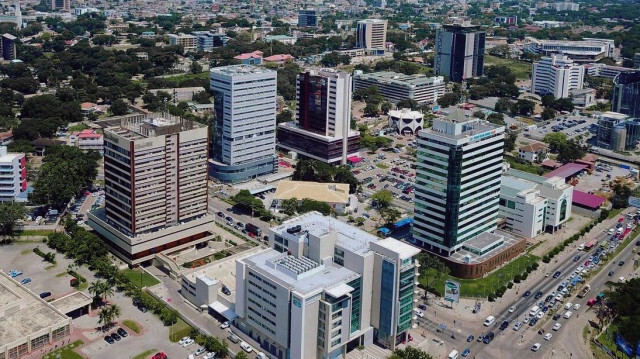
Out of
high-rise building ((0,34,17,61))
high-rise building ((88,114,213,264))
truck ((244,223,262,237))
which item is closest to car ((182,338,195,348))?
high-rise building ((88,114,213,264))

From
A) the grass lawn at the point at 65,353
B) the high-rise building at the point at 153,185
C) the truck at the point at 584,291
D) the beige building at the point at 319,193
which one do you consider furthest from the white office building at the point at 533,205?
the grass lawn at the point at 65,353

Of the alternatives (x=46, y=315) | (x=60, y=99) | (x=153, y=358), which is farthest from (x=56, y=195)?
(x=60, y=99)

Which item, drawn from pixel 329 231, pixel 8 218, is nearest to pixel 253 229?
pixel 329 231

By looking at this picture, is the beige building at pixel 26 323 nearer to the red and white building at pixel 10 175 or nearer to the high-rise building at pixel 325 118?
the red and white building at pixel 10 175

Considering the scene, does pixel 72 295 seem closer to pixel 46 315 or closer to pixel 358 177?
pixel 46 315

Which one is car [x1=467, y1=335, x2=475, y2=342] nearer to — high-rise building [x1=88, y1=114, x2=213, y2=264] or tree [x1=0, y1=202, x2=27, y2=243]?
high-rise building [x1=88, y1=114, x2=213, y2=264]

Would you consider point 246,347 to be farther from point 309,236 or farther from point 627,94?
point 627,94
